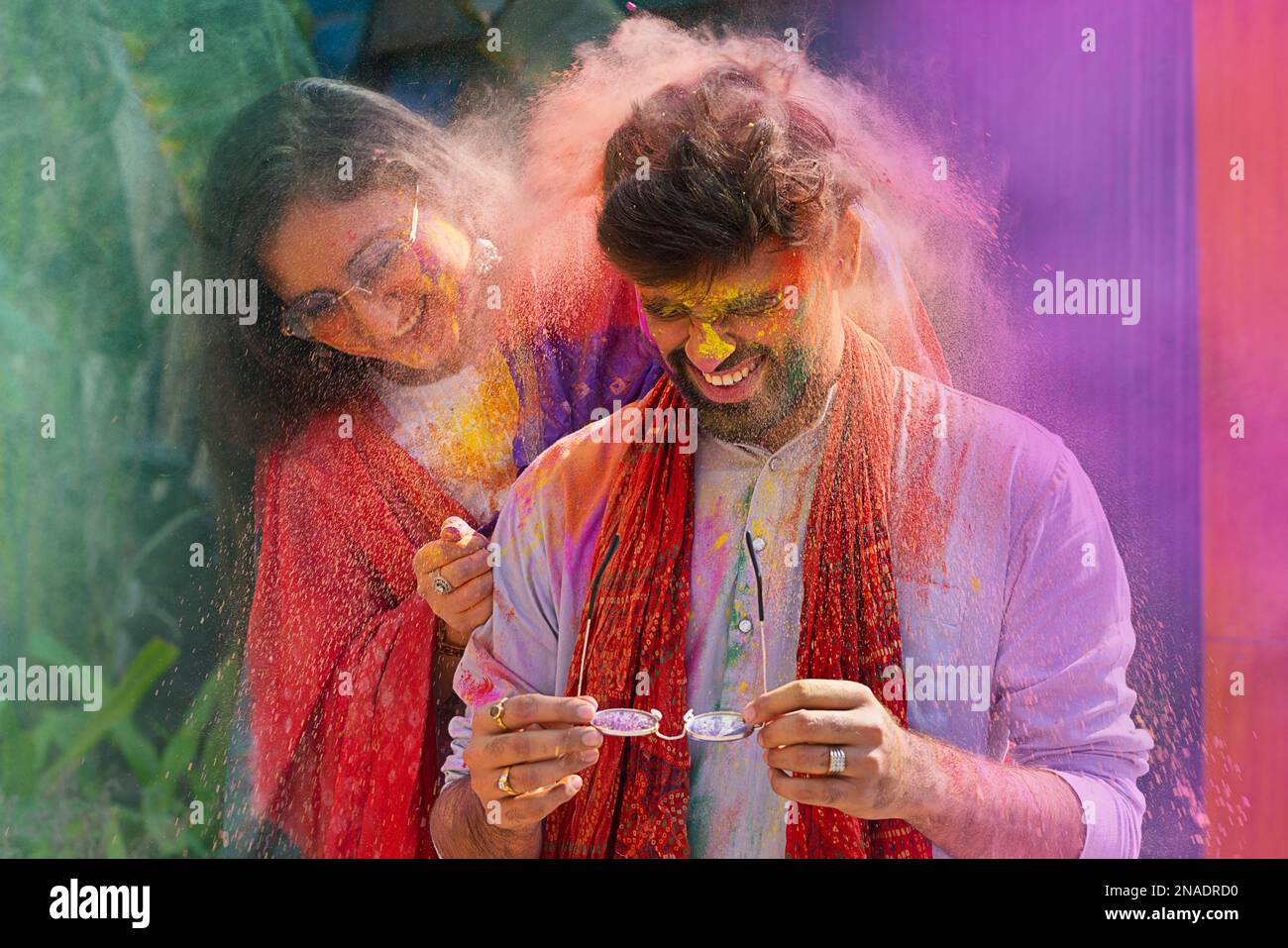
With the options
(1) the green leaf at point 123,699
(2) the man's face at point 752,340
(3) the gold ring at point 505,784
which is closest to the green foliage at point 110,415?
(1) the green leaf at point 123,699

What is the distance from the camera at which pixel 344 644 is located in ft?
13.4

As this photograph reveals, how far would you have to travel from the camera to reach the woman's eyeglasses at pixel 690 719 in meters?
3.35

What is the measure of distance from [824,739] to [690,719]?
0.37 meters

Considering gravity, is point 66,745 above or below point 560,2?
below

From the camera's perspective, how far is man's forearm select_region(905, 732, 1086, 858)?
341 centimetres

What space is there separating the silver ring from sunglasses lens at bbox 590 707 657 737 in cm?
47

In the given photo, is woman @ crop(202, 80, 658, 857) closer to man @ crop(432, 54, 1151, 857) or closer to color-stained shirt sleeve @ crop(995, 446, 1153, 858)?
man @ crop(432, 54, 1151, 857)

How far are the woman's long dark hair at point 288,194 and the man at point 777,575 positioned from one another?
0.66m

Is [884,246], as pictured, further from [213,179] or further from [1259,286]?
[213,179]

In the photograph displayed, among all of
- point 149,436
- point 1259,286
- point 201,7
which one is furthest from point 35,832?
point 1259,286

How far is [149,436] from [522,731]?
164cm

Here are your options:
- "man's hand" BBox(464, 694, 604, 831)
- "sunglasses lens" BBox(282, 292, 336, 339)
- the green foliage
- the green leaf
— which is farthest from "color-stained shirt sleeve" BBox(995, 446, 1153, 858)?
the green leaf

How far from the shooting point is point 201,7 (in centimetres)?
419

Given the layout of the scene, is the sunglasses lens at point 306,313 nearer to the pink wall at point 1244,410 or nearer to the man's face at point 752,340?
the man's face at point 752,340
